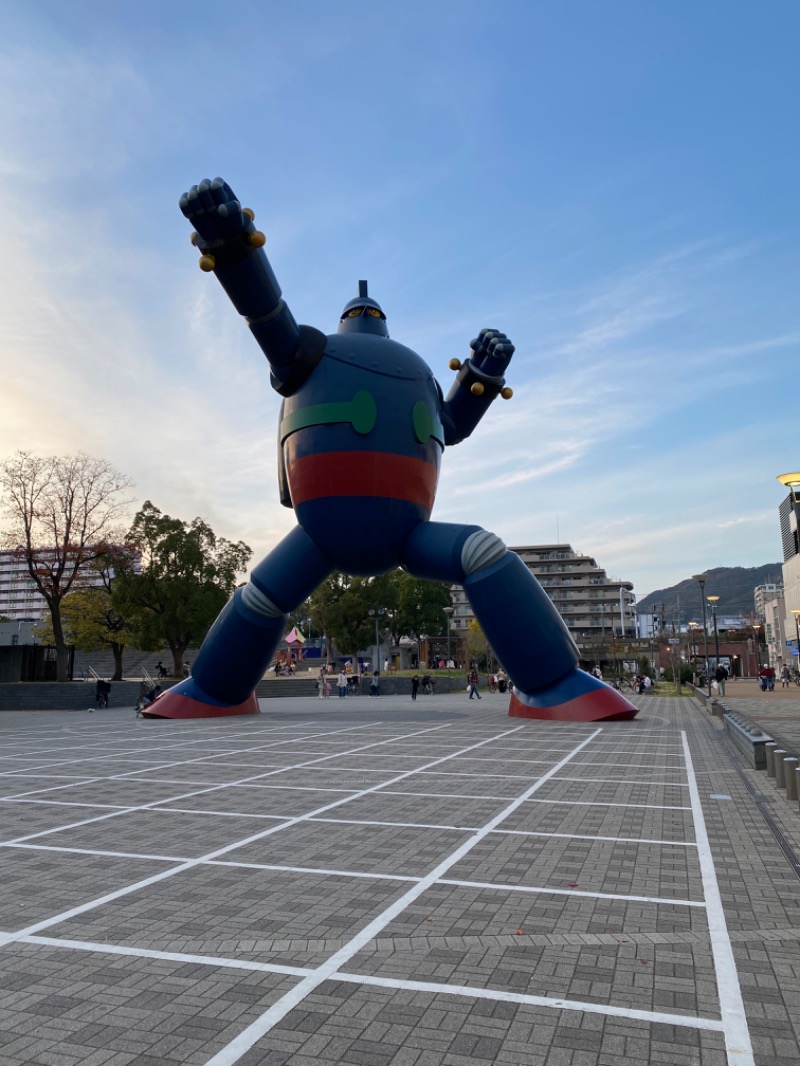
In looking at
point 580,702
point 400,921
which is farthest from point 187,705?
point 400,921

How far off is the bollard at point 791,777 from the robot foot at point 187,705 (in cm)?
1431

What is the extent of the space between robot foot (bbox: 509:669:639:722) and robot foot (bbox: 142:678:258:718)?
7.81 m

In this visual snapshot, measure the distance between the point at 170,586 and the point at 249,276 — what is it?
88.1ft

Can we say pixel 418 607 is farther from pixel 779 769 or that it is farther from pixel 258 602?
pixel 779 769

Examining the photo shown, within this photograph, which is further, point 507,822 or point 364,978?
point 507,822

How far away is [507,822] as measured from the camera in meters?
7.82

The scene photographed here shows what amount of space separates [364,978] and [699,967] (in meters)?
1.70

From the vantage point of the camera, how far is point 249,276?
1458 centimetres

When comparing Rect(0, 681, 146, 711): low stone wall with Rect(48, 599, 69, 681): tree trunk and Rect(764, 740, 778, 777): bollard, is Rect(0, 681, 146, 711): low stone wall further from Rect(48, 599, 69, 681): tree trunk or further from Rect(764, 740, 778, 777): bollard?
Rect(764, 740, 778, 777): bollard

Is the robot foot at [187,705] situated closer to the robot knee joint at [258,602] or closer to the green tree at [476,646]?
the robot knee joint at [258,602]

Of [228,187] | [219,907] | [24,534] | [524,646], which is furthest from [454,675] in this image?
[219,907]

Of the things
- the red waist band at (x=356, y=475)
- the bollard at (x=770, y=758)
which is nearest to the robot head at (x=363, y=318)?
the red waist band at (x=356, y=475)

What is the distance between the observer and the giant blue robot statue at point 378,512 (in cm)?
1730

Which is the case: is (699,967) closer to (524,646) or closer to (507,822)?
(507,822)
